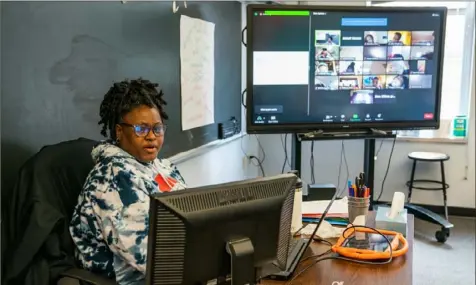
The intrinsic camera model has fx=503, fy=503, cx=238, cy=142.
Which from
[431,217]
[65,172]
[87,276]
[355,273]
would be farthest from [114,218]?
[431,217]

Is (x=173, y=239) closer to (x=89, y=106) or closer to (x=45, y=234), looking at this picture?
(x=45, y=234)

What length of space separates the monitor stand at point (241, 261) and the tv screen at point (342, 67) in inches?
75.7

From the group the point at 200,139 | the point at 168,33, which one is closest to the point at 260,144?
the point at 200,139

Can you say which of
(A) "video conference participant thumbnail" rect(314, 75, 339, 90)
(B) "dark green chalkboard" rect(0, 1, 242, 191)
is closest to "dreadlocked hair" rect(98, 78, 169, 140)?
(B) "dark green chalkboard" rect(0, 1, 242, 191)

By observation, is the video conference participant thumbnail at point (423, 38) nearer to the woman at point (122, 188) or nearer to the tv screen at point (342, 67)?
the tv screen at point (342, 67)

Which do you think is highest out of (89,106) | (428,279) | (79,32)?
(79,32)

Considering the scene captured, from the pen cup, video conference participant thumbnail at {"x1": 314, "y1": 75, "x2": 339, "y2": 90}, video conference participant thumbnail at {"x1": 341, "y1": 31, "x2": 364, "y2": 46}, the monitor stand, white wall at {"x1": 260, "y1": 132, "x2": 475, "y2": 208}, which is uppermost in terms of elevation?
video conference participant thumbnail at {"x1": 341, "y1": 31, "x2": 364, "y2": 46}

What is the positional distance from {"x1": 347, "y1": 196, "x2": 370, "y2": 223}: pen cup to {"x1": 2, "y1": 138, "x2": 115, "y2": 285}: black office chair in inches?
35.3

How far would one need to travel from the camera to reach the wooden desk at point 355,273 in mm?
1417

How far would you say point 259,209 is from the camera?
118 cm

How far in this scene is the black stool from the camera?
3847mm

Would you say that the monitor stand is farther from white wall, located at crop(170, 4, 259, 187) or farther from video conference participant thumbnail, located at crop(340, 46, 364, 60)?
video conference participant thumbnail, located at crop(340, 46, 364, 60)

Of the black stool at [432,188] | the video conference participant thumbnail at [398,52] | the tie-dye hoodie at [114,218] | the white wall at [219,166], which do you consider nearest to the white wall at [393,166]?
the black stool at [432,188]

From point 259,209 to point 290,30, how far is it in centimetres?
202
